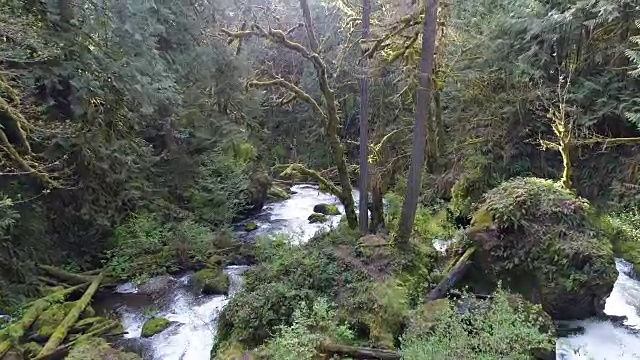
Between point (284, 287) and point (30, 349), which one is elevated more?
point (284, 287)

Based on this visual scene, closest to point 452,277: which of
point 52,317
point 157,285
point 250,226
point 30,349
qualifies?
point 157,285

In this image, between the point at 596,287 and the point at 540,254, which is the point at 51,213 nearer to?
the point at 540,254

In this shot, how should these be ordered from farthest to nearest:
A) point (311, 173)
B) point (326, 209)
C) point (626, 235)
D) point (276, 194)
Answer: point (276, 194) → point (326, 209) → point (311, 173) → point (626, 235)

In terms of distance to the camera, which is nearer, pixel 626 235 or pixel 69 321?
pixel 69 321

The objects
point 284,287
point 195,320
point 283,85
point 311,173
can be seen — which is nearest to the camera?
point 284,287

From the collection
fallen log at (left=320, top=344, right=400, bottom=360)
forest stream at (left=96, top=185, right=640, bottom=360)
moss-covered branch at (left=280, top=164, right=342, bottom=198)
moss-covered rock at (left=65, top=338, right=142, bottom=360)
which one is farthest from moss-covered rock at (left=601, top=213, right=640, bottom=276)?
moss-covered rock at (left=65, top=338, right=142, bottom=360)

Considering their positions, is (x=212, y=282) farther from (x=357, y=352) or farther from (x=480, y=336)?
(x=480, y=336)

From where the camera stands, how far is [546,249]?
28.6 feet

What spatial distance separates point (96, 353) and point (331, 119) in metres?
6.62

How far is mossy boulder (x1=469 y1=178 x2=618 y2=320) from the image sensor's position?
27.4 feet

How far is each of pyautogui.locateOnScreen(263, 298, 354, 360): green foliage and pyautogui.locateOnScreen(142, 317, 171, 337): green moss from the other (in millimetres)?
3163

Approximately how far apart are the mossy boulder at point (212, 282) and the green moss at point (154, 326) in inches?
55.9

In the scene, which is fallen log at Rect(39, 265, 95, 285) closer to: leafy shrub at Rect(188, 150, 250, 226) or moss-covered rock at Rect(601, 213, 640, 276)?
leafy shrub at Rect(188, 150, 250, 226)

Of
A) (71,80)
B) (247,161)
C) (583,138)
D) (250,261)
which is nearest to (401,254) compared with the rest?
(250,261)
